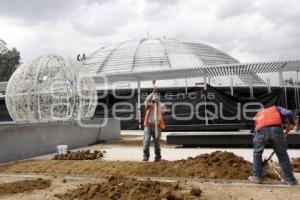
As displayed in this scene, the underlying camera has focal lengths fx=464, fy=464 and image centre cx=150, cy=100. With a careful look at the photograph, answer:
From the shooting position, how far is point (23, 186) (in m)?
7.98

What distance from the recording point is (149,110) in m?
11.1

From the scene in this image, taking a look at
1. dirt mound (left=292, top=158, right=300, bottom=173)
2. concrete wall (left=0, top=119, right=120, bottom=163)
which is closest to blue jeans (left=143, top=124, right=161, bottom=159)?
dirt mound (left=292, top=158, right=300, bottom=173)

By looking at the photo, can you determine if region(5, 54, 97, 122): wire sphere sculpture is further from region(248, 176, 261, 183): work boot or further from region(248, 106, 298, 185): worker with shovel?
region(248, 106, 298, 185): worker with shovel

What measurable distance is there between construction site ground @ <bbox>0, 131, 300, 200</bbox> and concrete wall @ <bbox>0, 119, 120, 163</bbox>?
55.2 inches

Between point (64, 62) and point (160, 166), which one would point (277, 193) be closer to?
point (160, 166)

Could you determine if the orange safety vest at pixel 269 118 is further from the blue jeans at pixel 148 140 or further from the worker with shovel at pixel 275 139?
the blue jeans at pixel 148 140

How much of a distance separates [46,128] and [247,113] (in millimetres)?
12496

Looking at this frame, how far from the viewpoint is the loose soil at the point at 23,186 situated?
7.71 meters

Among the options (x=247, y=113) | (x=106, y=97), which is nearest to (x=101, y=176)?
(x=247, y=113)

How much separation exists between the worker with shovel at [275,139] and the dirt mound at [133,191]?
1354 millimetres

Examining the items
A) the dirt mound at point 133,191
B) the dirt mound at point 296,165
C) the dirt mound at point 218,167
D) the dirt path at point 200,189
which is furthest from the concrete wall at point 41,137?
the dirt mound at point 296,165

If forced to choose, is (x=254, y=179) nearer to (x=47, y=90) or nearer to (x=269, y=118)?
(x=269, y=118)

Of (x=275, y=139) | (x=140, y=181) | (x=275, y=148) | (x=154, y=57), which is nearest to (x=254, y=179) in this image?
(x=275, y=148)

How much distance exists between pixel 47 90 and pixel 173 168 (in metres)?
8.15
